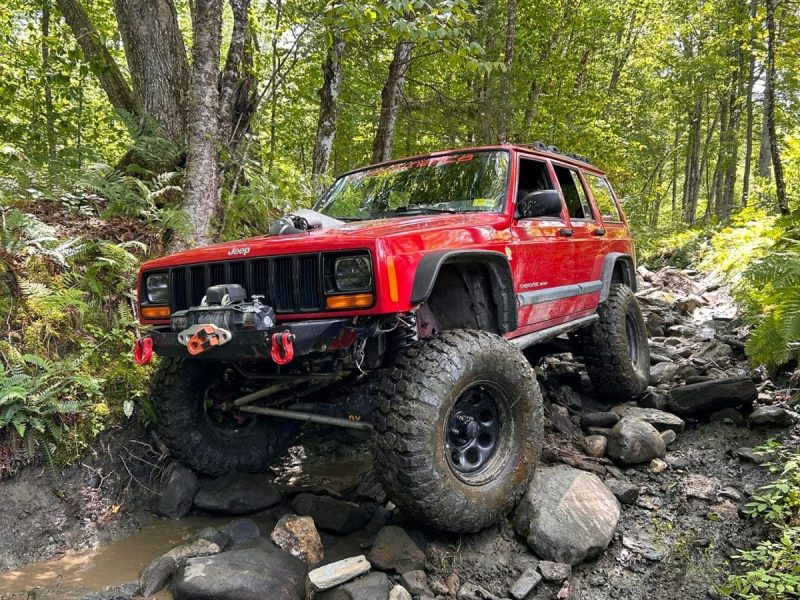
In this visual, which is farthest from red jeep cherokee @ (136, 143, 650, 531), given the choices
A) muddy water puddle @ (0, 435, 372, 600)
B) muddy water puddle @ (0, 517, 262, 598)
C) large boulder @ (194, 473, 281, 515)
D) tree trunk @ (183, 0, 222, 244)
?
tree trunk @ (183, 0, 222, 244)

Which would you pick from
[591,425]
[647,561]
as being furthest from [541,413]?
[591,425]

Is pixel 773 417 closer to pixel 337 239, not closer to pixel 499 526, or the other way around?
pixel 499 526

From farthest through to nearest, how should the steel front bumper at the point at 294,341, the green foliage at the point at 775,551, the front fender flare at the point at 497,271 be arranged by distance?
the front fender flare at the point at 497,271
the steel front bumper at the point at 294,341
the green foliage at the point at 775,551

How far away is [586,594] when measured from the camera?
2578 millimetres

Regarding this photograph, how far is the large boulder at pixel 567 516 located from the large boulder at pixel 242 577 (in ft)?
4.04

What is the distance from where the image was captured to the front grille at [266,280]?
2.64 metres

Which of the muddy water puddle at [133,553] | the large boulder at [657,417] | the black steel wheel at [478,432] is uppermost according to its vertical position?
the black steel wheel at [478,432]

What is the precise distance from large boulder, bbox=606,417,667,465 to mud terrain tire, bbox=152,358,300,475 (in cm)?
243

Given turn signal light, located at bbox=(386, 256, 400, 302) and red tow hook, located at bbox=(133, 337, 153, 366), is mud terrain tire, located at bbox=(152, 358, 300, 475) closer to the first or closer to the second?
red tow hook, located at bbox=(133, 337, 153, 366)

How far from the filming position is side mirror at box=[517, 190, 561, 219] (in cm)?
351

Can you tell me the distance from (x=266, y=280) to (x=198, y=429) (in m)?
1.30

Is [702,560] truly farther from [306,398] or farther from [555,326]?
[306,398]

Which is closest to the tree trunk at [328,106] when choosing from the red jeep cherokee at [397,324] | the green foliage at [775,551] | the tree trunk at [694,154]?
the red jeep cherokee at [397,324]

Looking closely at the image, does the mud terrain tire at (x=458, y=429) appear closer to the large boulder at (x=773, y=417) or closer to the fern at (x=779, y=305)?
the large boulder at (x=773, y=417)
